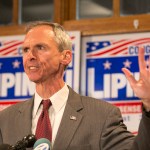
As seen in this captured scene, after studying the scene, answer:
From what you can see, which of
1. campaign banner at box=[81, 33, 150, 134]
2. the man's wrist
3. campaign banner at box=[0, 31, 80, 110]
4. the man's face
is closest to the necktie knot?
the man's face

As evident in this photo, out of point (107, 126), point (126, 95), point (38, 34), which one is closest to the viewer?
point (107, 126)

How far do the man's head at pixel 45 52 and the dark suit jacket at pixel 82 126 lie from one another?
17 centimetres

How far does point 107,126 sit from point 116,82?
73.0 inches

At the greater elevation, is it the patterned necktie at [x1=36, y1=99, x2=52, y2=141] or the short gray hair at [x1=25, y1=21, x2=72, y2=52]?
the short gray hair at [x1=25, y1=21, x2=72, y2=52]

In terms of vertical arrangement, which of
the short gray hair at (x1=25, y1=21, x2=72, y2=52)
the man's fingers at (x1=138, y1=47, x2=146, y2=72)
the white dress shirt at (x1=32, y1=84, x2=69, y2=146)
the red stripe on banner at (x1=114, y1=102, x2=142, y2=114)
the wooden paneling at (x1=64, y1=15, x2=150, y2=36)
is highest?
the wooden paneling at (x1=64, y1=15, x2=150, y2=36)

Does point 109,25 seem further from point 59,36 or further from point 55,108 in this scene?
point 55,108

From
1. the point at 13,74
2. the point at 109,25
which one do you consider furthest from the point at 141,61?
the point at 13,74

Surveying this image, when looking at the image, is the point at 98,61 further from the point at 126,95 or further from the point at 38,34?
the point at 38,34

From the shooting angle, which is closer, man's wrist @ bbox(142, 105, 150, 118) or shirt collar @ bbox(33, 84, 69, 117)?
man's wrist @ bbox(142, 105, 150, 118)

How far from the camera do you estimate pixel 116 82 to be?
3.91m

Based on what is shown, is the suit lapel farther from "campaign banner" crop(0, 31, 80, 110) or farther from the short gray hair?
"campaign banner" crop(0, 31, 80, 110)

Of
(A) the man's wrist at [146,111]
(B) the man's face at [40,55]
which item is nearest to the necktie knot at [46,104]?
(B) the man's face at [40,55]

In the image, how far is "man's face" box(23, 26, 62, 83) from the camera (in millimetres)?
2182

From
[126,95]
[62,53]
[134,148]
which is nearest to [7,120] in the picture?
[62,53]
